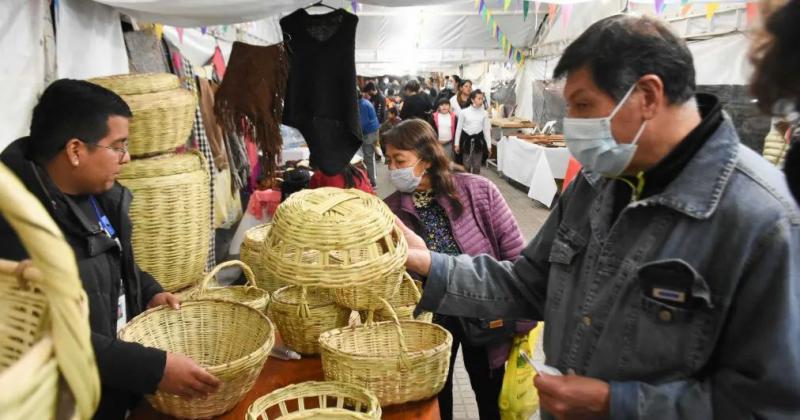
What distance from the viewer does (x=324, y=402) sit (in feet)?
4.99

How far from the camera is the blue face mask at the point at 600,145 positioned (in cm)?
111

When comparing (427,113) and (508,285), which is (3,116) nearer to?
(508,285)

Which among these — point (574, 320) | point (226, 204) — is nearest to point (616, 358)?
point (574, 320)

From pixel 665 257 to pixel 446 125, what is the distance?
7.84 m

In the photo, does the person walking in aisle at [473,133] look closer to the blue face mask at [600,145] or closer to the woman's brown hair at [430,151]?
the woman's brown hair at [430,151]

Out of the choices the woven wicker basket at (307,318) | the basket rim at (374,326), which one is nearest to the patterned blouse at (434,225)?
the basket rim at (374,326)

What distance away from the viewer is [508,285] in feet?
4.97

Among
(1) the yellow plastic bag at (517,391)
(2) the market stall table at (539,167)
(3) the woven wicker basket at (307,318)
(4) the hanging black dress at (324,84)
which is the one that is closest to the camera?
(3) the woven wicker basket at (307,318)

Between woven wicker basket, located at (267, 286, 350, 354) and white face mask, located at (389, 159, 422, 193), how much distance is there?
2.19 ft

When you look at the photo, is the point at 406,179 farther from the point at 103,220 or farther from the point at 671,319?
the point at 671,319

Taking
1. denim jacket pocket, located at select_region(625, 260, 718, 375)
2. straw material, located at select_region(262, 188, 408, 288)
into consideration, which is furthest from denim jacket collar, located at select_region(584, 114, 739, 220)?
straw material, located at select_region(262, 188, 408, 288)

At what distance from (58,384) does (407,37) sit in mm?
11492

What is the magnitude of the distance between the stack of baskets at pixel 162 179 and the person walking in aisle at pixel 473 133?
6.35 m

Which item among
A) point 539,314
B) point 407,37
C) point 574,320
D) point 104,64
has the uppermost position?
point 407,37
